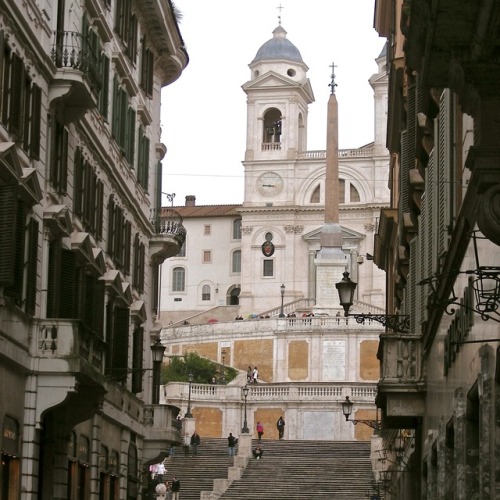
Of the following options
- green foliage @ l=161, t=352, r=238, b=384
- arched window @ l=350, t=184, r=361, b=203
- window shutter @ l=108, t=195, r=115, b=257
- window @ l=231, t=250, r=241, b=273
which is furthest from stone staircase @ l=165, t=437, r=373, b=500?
window @ l=231, t=250, r=241, b=273

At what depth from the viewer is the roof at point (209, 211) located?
13738 centimetres

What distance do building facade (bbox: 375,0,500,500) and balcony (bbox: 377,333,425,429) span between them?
0.02 metres

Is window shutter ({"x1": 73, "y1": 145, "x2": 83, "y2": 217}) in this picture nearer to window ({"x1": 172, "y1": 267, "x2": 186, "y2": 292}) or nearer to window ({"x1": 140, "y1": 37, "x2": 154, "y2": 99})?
window ({"x1": 140, "y1": 37, "x2": 154, "y2": 99})

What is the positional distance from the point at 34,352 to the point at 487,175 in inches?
630

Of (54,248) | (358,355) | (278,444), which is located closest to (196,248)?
(358,355)

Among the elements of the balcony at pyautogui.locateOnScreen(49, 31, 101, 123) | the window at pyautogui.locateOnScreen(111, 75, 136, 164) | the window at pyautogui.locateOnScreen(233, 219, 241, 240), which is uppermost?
the window at pyautogui.locateOnScreen(233, 219, 241, 240)

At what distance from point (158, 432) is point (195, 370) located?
56.8m

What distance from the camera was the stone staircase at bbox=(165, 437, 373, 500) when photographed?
61.8m

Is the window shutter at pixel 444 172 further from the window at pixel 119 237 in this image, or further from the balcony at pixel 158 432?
the balcony at pixel 158 432

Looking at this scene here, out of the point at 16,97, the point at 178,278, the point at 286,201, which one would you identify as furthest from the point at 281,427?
the point at 178,278

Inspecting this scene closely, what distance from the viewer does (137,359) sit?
38.0 m

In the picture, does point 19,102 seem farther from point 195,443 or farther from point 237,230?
point 237,230

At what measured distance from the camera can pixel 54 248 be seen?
2678 centimetres

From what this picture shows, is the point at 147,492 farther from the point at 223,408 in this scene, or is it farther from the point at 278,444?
the point at 223,408
